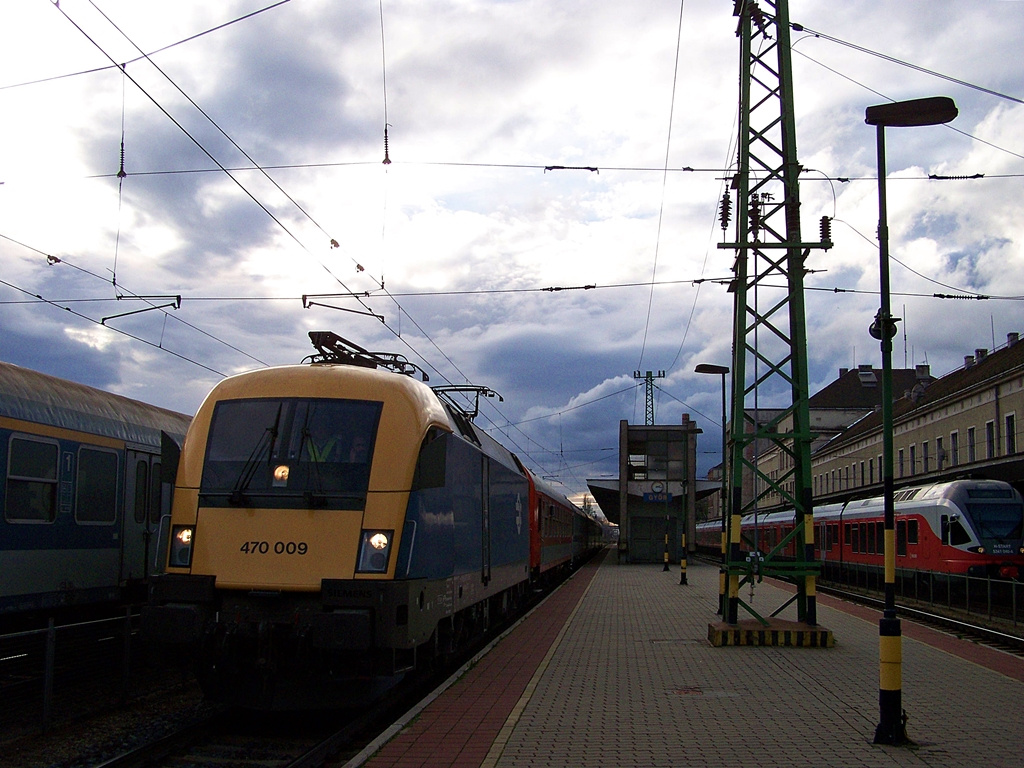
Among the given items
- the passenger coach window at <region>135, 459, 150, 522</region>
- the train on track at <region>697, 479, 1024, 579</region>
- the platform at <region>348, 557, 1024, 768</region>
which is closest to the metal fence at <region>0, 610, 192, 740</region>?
the passenger coach window at <region>135, 459, 150, 522</region>

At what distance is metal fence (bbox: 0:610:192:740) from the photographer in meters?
8.76

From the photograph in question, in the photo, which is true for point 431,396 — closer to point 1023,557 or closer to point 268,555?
point 268,555

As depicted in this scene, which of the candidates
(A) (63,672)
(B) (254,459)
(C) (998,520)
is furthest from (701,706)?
(C) (998,520)

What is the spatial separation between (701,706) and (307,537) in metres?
4.19

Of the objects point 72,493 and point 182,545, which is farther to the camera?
point 72,493

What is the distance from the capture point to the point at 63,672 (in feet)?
31.3

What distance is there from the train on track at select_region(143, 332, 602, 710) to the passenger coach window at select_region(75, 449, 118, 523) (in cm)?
338

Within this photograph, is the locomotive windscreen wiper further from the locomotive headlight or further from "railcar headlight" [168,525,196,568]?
"railcar headlight" [168,525,196,568]

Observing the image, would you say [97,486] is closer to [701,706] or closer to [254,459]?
[254,459]

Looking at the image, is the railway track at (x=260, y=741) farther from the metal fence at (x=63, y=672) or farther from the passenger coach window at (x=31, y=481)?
the passenger coach window at (x=31, y=481)

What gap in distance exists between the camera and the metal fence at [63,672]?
8.76m

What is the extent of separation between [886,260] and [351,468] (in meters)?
5.42

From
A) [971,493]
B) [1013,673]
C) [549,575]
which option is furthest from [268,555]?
[549,575]

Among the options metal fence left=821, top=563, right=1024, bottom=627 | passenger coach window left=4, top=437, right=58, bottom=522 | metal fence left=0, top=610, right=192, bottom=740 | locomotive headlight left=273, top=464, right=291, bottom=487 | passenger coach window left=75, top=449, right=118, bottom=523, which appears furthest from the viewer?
metal fence left=821, top=563, right=1024, bottom=627
